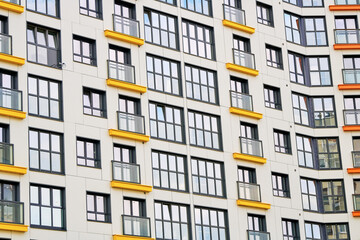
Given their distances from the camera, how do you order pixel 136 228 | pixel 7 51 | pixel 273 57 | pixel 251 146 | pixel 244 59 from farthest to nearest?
pixel 273 57, pixel 244 59, pixel 251 146, pixel 136 228, pixel 7 51

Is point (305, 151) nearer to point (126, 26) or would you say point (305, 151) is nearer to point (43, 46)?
point (126, 26)

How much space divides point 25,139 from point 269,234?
60.2 ft

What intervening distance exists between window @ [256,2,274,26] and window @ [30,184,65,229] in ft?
73.1

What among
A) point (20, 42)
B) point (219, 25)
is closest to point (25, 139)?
point (20, 42)

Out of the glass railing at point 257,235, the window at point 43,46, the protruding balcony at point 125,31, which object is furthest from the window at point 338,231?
the window at point 43,46

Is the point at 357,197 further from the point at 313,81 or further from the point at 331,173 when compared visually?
the point at 313,81

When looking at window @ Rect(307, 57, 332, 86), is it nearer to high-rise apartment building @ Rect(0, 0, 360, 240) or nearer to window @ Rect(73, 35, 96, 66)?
high-rise apartment building @ Rect(0, 0, 360, 240)

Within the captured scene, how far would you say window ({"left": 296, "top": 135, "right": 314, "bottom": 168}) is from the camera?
2495 inches

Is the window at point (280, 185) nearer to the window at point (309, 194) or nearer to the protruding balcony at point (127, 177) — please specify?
the window at point (309, 194)

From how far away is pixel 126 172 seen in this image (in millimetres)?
53250

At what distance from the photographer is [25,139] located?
4941cm

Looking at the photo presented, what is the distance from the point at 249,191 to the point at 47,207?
1519cm

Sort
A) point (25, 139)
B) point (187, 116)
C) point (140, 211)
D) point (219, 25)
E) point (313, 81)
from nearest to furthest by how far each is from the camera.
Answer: point (25, 139), point (140, 211), point (187, 116), point (219, 25), point (313, 81)

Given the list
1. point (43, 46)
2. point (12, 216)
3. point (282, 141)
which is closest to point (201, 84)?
point (282, 141)
